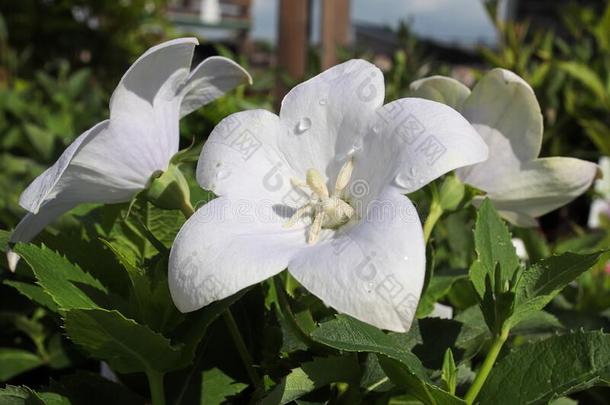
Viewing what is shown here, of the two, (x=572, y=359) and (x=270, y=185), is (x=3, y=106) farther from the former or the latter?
(x=572, y=359)

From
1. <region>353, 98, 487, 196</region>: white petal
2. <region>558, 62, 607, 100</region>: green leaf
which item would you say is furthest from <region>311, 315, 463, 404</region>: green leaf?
<region>558, 62, 607, 100</region>: green leaf

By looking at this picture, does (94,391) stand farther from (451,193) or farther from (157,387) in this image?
(451,193)

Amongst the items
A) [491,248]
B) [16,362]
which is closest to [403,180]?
[491,248]

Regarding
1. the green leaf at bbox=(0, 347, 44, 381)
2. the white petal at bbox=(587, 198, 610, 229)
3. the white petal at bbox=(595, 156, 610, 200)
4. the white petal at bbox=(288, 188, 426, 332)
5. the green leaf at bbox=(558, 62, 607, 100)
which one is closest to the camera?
the white petal at bbox=(288, 188, 426, 332)

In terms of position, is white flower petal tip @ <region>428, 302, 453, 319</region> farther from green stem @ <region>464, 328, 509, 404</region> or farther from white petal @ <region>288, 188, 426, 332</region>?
white petal @ <region>288, 188, 426, 332</region>

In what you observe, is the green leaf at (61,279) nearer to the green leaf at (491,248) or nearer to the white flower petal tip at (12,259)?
the white flower petal tip at (12,259)
